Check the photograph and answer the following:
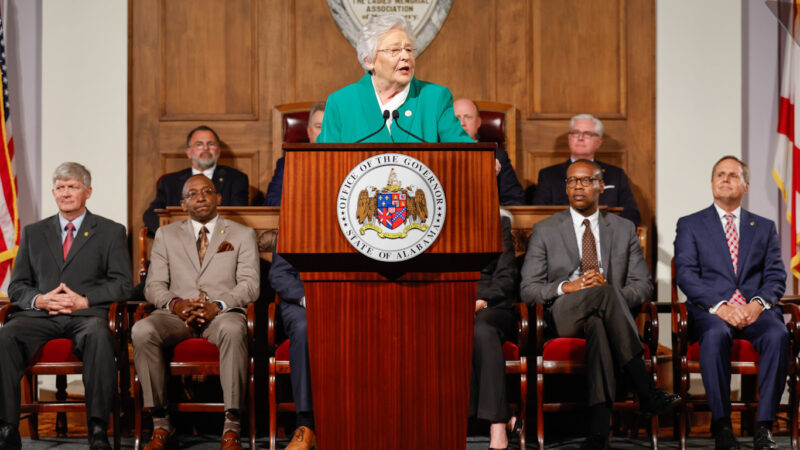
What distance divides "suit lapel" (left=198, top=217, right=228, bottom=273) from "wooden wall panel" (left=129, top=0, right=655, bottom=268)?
1.33 m

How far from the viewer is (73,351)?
4.05m

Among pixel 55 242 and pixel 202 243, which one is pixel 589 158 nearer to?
pixel 202 243

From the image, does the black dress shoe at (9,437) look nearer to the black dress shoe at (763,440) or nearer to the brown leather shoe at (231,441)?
the brown leather shoe at (231,441)

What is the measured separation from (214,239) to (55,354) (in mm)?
929

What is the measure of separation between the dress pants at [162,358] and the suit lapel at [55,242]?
64 centimetres

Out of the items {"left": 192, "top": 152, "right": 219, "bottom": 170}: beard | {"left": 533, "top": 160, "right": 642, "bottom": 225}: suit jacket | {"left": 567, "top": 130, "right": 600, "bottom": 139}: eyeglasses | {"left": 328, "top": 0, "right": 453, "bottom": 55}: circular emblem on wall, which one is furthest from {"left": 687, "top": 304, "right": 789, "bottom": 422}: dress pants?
{"left": 192, "top": 152, "right": 219, "bottom": 170}: beard

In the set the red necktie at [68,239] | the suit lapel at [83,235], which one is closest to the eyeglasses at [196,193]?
the suit lapel at [83,235]

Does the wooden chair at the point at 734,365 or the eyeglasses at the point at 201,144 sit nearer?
the wooden chair at the point at 734,365

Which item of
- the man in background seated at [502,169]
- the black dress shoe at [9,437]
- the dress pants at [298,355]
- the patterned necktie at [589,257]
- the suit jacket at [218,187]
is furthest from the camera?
the suit jacket at [218,187]

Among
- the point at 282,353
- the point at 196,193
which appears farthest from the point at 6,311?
the point at 282,353

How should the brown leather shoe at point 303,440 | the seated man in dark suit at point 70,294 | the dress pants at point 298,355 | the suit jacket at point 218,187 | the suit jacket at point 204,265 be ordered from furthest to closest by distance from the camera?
the suit jacket at point 218,187
the suit jacket at point 204,265
the seated man in dark suit at point 70,294
the dress pants at point 298,355
the brown leather shoe at point 303,440

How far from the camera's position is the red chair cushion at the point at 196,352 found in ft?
13.5

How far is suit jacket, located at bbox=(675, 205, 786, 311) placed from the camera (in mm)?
4332

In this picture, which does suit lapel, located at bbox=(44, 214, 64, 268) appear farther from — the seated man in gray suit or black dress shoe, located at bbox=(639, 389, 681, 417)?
black dress shoe, located at bbox=(639, 389, 681, 417)
